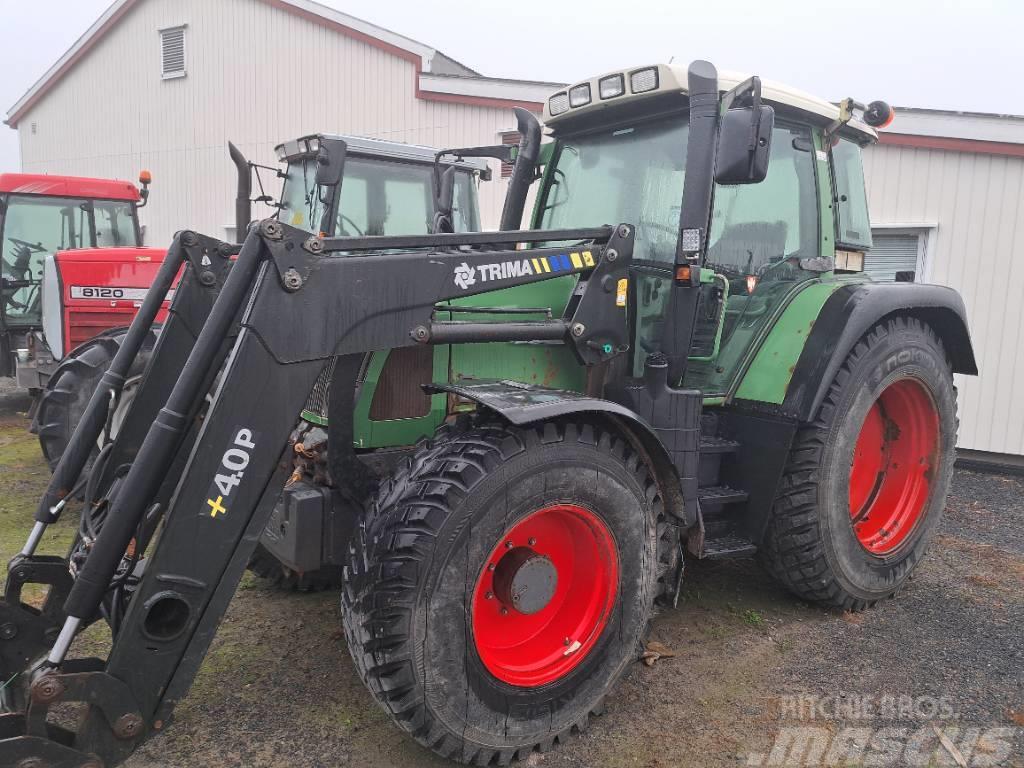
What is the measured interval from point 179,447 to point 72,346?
527cm

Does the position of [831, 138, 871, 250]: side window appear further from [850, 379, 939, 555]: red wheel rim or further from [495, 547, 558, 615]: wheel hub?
[495, 547, 558, 615]: wheel hub

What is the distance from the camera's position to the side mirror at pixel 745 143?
2891 millimetres

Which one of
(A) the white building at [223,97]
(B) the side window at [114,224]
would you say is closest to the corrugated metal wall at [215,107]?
(A) the white building at [223,97]

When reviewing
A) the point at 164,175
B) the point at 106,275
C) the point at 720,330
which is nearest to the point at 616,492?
the point at 720,330

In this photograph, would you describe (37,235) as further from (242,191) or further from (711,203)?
(711,203)

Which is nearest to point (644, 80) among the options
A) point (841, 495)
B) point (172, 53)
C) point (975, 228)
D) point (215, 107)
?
point (841, 495)

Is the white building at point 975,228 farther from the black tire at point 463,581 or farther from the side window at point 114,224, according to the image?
the side window at point 114,224

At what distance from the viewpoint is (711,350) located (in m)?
3.58

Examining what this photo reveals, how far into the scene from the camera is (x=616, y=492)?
110 inches

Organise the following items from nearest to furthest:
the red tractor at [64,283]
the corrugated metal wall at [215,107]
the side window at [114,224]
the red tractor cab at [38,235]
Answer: the red tractor at [64,283]
the red tractor cab at [38,235]
the side window at [114,224]
the corrugated metal wall at [215,107]

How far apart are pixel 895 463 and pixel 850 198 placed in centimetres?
142

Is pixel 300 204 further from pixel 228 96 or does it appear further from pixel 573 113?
pixel 228 96

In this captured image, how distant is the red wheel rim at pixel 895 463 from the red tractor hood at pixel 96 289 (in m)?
5.82

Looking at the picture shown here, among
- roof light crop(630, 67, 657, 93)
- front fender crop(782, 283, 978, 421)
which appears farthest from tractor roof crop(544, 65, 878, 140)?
front fender crop(782, 283, 978, 421)
